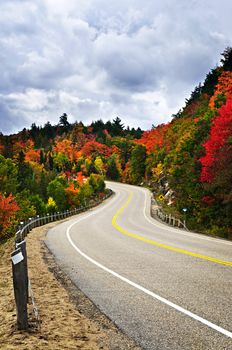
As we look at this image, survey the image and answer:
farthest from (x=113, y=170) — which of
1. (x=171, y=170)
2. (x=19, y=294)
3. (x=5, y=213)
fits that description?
(x=19, y=294)

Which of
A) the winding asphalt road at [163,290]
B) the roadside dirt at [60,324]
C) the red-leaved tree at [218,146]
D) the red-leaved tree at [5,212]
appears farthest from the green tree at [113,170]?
the roadside dirt at [60,324]

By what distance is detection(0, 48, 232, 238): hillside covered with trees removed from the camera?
1118 inches

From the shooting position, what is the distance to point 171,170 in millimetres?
46688

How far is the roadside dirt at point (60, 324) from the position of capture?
4.85 meters

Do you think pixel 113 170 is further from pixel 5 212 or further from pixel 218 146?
pixel 218 146

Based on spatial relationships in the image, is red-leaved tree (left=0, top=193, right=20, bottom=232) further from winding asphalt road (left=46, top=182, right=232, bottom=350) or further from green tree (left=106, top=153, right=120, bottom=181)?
green tree (left=106, top=153, right=120, bottom=181)

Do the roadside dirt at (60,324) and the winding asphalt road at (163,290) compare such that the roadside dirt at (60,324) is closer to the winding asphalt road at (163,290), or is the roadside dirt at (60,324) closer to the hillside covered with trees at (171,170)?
the winding asphalt road at (163,290)

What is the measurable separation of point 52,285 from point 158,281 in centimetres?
261

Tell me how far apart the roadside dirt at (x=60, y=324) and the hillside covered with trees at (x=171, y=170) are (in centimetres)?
1876

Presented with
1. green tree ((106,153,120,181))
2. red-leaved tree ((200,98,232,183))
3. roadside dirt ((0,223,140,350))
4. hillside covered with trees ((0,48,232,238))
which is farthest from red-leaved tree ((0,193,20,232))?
green tree ((106,153,120,181))

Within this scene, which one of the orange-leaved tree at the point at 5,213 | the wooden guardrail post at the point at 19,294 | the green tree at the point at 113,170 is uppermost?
the green tree at the point at 113,170

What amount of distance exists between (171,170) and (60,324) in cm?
4187

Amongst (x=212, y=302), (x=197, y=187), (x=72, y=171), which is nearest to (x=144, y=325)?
(x=212, y=302)

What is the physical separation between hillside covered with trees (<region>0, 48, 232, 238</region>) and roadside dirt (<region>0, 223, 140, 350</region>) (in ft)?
61.5
